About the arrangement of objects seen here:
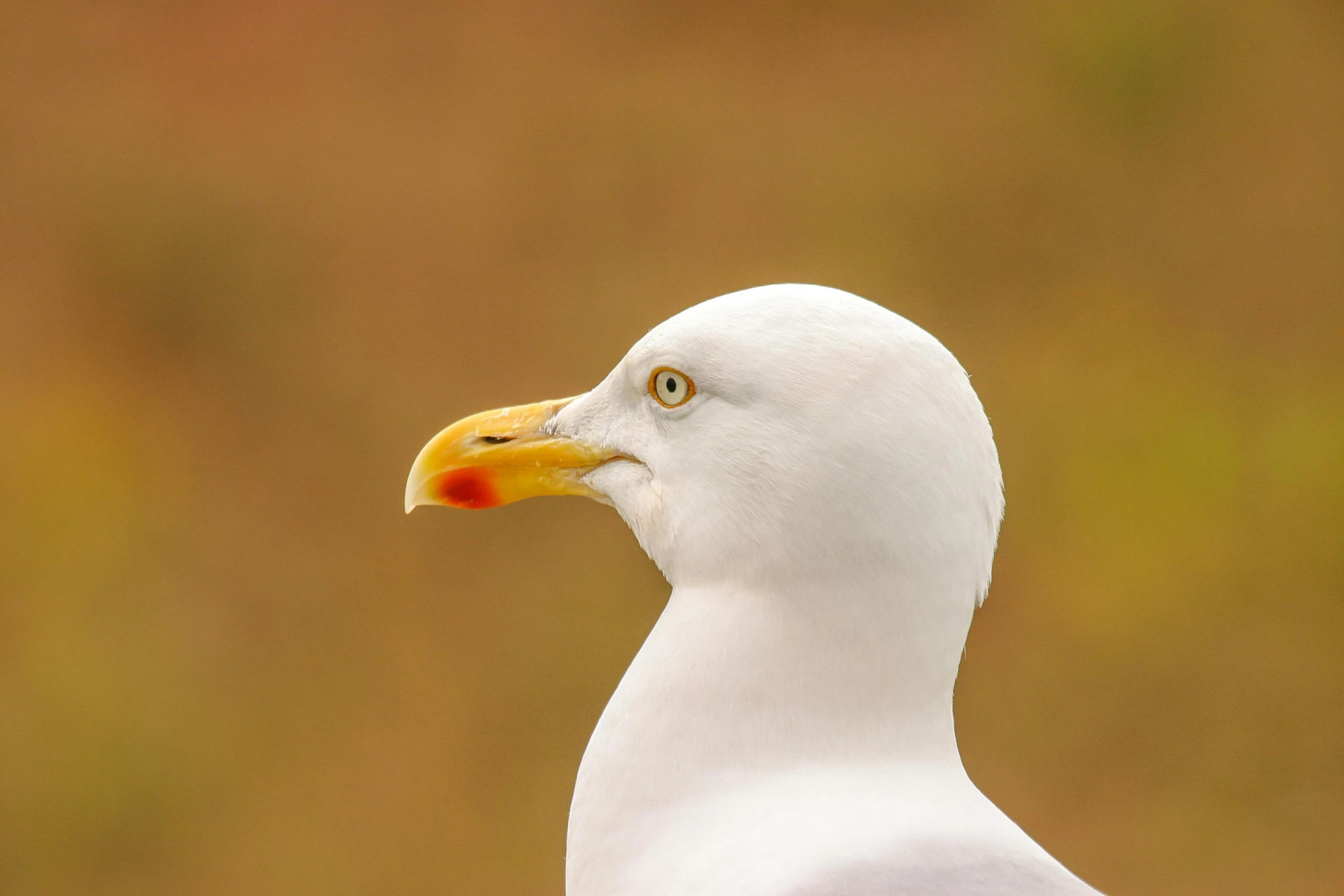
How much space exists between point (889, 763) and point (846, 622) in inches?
4.7

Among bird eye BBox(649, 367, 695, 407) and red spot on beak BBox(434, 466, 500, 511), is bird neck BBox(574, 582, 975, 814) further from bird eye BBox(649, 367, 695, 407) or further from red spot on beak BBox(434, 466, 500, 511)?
Result: red spot on beak BBox(434, 466, 500, 511)

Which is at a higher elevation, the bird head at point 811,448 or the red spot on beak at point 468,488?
the bird head at point 811,448

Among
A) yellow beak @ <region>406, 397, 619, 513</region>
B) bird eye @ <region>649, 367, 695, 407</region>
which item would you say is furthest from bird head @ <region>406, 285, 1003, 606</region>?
yellow beak @ <region>406, 397, 619, 513</region>

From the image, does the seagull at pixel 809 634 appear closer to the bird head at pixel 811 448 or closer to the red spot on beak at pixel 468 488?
the bird head at pixel 811 448

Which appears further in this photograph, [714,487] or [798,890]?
[714,487]

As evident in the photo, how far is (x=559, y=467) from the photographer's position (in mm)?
1204

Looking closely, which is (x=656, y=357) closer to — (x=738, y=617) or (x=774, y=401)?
(x=774, y=401)

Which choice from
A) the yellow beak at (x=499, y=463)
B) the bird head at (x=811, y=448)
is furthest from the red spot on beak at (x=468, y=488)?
the bird head at (x=811, y=448)

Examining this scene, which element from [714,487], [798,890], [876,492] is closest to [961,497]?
[876,492]

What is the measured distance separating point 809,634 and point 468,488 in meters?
0.39

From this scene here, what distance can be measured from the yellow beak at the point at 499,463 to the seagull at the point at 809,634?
0.16 meters

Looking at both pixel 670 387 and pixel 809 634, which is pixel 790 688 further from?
pixel 670 387

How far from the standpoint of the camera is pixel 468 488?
1.24m

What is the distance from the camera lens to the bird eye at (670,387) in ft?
3.55
